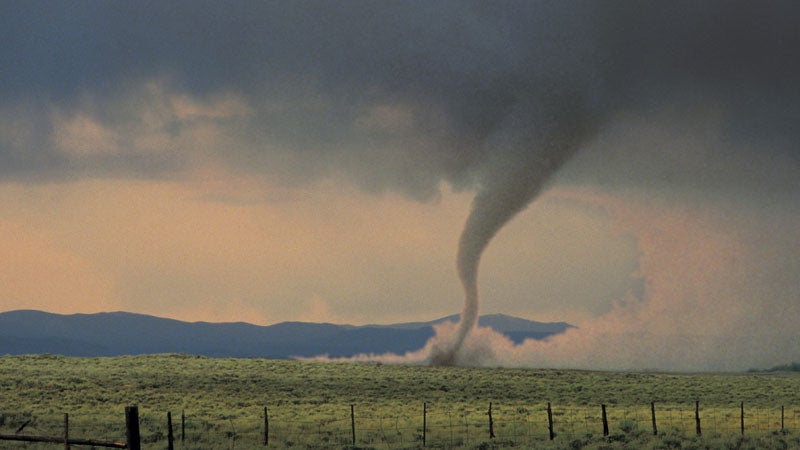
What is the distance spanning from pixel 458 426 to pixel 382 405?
1880 cm

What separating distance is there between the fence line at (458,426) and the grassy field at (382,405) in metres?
0.11

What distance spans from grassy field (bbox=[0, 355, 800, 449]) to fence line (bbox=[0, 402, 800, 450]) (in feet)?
0.38

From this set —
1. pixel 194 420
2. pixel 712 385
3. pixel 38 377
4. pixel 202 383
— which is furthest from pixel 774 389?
pixel 38 377

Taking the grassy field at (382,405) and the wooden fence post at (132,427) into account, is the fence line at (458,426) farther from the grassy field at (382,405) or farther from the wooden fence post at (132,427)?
the wooden fence post at (132,427)

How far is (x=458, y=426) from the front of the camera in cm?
5169

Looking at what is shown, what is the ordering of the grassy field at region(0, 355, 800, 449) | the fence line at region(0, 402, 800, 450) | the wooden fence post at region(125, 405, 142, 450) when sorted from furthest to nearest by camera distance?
the grassy field at region(0, 355, 800, 449) < the fence line at region(0, 402, 800, 450) < the wooden fence post at region(125, 405, 142, 450)

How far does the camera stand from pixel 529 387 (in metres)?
91.1

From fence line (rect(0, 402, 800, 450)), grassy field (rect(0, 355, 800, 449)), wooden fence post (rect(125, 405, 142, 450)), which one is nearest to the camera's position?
wooden fence post (rect(125, 405, 142, 450))

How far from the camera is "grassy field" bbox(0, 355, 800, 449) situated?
45.4 metres

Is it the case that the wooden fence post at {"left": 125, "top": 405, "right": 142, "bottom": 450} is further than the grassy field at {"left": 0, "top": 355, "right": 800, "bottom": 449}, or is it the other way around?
the grassy field at {"left": 0, "top": 355, "right": 800, "bottom": 449}

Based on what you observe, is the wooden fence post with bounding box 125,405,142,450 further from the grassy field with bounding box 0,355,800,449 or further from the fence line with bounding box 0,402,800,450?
the grassy field with bounding box 0,355,800,449

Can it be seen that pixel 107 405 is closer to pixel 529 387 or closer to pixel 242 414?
pixel 242 414

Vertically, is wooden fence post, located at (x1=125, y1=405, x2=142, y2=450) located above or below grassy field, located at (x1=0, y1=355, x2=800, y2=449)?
above

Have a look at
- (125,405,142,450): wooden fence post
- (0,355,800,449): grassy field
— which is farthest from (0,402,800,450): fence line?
(125,405,142,450): wooden fence post
